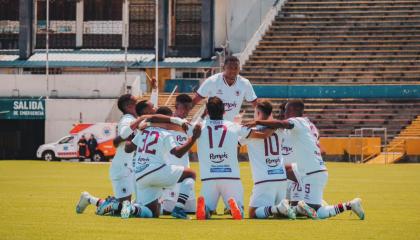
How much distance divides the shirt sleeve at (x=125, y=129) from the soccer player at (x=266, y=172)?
1852mm

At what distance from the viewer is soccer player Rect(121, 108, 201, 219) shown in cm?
1794

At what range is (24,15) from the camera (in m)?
75.7

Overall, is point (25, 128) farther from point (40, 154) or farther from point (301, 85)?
point (301, 85)

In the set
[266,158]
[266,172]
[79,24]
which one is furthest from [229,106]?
[79,24]

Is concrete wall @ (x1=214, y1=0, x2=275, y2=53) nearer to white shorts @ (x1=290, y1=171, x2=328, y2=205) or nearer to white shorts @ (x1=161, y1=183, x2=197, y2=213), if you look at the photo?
white shorts @ (x1=161, y1=183, x2=197, y2=213)

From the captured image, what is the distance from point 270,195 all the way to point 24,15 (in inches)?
2338

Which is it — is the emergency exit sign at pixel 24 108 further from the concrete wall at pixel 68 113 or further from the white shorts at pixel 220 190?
the white shorts at pixel 220 190

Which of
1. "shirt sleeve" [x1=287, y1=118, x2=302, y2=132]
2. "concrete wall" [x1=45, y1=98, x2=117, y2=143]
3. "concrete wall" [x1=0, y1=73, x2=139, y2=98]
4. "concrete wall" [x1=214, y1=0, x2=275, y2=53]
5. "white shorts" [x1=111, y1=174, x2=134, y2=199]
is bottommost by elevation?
"concrete wall" [x1=45, y1=98, x2=117, y2=143]

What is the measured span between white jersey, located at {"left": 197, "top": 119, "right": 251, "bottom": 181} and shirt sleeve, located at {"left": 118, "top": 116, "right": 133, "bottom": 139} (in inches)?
45.7

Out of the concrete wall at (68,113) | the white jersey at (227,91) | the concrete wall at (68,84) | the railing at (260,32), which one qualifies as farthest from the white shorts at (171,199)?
the railing at (260,32)

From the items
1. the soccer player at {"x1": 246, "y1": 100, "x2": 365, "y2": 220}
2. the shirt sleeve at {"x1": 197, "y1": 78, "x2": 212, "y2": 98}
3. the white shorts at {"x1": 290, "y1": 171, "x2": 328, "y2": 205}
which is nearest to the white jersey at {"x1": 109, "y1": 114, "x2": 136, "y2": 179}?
the soccer player at {"x1": 246, "y1": 100, "x2": 365, "y2": 220}

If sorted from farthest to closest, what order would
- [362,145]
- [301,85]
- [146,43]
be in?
[146,43]
[301,85]
[362,145]

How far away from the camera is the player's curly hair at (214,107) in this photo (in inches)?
711

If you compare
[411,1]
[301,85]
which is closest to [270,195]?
[301,85]
